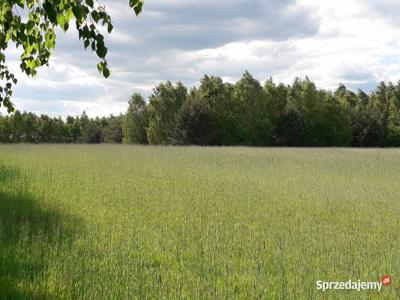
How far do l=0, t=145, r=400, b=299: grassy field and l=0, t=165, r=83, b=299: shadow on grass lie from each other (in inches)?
0.9

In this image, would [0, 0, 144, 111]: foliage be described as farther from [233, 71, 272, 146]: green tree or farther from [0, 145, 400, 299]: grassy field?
[233, 71, 272, 146]: green tree

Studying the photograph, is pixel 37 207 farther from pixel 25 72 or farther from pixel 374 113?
pixel 374 113

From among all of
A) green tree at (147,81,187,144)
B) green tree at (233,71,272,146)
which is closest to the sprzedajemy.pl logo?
green tree at (233,71,272,146)

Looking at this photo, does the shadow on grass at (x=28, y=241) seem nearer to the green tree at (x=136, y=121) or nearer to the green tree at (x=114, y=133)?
the green tree at (x=136, y=121)

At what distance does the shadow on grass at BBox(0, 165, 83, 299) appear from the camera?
5.40 m

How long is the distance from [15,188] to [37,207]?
3.07 metres

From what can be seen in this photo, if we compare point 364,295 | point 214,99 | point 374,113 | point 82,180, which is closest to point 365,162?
point 82,180

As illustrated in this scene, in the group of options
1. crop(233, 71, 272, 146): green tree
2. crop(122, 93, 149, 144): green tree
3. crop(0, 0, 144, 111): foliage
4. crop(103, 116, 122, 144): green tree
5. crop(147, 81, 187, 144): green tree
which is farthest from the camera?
crop(103, 116, 122, 144): green tree

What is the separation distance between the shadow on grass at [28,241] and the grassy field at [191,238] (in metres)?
0.02

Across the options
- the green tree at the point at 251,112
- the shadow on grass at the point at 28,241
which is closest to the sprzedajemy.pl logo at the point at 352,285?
the shadow on grass at the point at 28,241

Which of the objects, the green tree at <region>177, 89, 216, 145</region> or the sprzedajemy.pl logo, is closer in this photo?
the sprzedajemy.pl logo

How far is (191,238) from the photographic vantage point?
7605mm

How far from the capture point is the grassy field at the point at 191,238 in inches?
216

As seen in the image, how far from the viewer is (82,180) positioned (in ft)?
49.0
